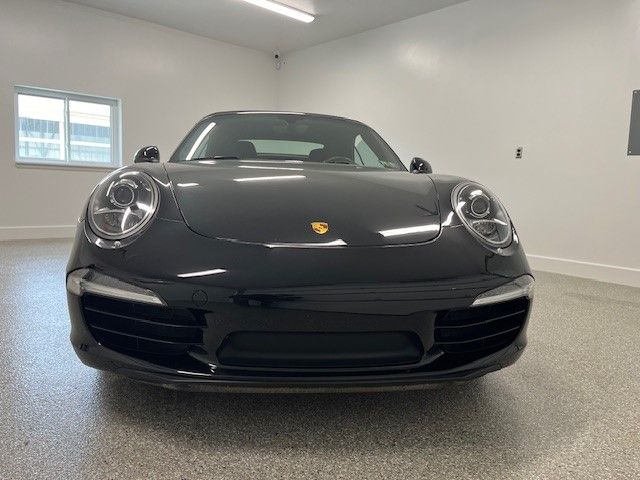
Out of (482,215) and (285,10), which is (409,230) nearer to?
(482,215)

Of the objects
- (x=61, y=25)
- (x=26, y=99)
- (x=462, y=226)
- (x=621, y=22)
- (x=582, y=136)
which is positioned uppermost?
(x=61, y=25)

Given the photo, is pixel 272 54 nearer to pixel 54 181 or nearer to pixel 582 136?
pixel 54 181

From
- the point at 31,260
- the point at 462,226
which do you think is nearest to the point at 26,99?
the point at 31,260

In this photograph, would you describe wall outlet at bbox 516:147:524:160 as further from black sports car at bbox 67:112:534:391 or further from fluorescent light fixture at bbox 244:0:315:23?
black sports car at bbox 67:112:534:391

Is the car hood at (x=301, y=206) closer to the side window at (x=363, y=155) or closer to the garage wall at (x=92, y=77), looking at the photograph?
the side window at (x=363, y=155)

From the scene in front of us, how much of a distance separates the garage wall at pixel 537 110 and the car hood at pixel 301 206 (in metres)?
3.42

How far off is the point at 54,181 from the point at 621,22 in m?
6.33

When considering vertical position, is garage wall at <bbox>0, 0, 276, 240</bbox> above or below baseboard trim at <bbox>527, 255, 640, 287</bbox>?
above

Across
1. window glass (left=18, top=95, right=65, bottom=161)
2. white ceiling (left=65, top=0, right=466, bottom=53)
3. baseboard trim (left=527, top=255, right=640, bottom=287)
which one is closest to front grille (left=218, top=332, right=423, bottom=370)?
baseboard trim (left=527, top=255, right=640, bottom=287)

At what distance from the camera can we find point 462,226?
3.90 ft

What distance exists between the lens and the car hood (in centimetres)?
108

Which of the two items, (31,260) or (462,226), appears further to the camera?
(31,260)

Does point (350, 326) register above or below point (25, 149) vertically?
below

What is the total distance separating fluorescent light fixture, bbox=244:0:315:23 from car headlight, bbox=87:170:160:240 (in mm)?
4758
